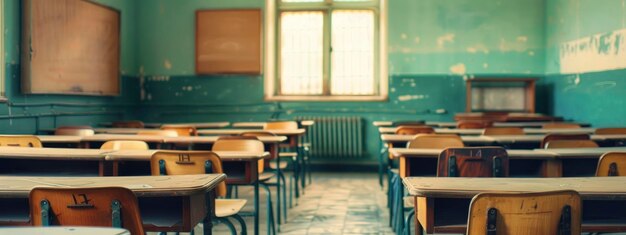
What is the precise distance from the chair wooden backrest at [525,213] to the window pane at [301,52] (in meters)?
7.11

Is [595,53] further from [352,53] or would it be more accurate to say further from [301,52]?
[301,52]

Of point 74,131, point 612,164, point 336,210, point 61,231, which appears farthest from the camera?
point 74,131

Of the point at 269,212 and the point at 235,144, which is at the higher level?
the point at 235,144

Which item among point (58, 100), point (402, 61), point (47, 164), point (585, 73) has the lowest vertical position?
point (47, 164)

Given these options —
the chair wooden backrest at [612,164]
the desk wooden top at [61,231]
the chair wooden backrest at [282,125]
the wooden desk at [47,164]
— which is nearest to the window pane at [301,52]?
the chair wooden backrest at [282,125]

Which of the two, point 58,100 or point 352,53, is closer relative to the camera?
point 58,100

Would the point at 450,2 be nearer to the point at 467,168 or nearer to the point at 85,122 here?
the point at 85,122

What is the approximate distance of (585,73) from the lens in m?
6.97

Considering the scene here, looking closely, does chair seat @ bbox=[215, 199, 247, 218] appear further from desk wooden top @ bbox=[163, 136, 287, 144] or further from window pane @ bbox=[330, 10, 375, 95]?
window pane @ bbox=[330, 10, 375, 95]

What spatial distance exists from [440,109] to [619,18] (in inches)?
116

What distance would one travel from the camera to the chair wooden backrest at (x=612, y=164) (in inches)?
118

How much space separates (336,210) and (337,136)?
3.24 meters

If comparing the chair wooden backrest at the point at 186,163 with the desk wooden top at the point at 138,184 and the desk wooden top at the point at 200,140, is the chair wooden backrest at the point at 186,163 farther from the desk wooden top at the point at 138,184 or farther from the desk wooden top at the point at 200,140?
the desk wooden top at the point at 200,140

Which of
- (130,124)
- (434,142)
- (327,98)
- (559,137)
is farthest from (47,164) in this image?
(327,98)
